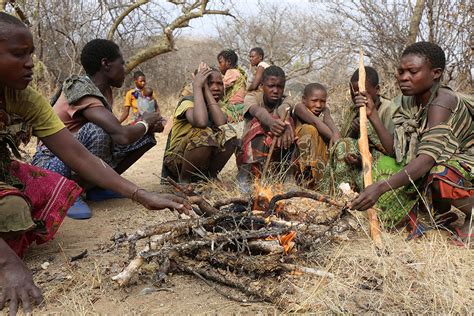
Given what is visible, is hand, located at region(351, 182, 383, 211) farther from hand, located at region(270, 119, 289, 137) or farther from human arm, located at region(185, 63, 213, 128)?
human arm, located at region(185, 63, 213, 128)

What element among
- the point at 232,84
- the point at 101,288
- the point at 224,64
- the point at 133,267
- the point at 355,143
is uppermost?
the point at 224,64

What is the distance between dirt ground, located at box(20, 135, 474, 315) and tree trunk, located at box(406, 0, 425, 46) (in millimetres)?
4069

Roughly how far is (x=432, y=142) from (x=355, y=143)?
0.82m

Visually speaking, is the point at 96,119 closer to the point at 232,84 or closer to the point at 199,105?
the point at 199,105

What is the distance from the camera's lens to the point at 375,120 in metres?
3.46

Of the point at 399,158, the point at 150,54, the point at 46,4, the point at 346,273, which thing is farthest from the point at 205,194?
the point at 46,4

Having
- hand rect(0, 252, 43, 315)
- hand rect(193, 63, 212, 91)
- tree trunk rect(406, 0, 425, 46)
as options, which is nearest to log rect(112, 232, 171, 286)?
hand rect(0, 252, 43, 315)

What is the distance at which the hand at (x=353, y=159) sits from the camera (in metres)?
3.70

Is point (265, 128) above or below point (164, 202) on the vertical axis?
below

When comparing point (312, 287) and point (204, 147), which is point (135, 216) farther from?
point (312, 287)

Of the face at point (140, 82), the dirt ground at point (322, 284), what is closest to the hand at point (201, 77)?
the dirt ground at point (322, 284)

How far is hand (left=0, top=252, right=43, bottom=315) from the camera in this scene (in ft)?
6.86

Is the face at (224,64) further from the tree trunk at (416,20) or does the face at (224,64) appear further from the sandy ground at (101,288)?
the sandy ground at (101,288)

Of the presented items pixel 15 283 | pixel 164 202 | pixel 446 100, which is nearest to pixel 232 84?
pixel 446 100
